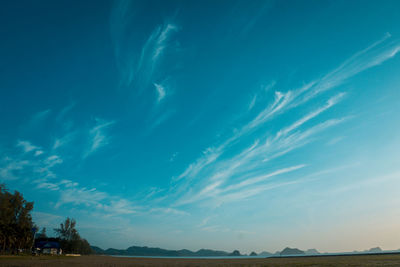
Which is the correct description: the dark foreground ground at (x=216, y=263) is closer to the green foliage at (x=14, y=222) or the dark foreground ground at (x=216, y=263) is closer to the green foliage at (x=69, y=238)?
the green foliage at (x=14, y=222)

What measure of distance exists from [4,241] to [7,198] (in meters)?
15.3

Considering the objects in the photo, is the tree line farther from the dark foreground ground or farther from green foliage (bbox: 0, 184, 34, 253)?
the dark foreground ground

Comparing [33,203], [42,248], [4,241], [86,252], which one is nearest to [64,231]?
[86,252]

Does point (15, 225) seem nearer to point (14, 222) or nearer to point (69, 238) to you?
point (14, 222)

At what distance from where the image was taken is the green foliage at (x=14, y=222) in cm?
7642

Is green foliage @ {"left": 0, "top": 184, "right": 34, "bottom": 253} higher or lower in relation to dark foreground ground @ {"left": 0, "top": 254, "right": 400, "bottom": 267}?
higher

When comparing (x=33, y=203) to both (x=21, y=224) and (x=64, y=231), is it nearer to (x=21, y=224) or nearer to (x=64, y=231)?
(x=21, y=224)

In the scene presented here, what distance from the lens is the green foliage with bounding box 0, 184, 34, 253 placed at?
7642cm

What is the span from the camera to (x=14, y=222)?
84375mm

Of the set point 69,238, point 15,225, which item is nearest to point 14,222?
point 15,225

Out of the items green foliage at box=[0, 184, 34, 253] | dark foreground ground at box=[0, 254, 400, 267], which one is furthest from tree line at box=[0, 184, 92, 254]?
dark foreground ground at box=[0, 254, 400, 267]

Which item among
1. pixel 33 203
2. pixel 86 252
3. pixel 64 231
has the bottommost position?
pixel 86 252

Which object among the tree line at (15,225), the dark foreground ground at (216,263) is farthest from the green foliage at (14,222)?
the dark foreground ground at (216,263)

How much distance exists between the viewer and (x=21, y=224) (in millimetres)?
85812
